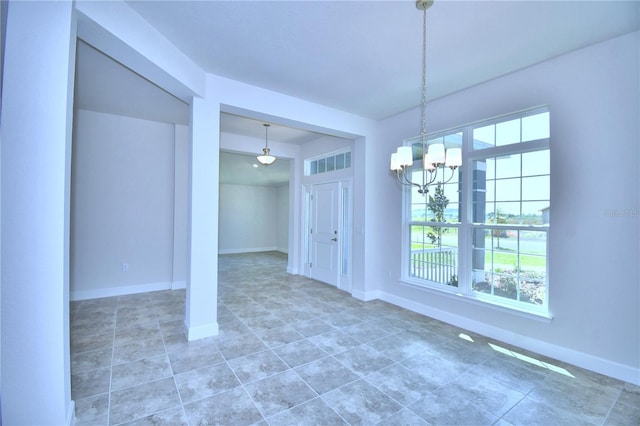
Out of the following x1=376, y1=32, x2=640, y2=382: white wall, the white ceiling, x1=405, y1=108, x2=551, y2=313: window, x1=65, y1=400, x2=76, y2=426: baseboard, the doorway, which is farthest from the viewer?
the doorway

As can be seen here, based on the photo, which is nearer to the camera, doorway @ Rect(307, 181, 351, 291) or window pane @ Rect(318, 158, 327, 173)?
doorway @ Rect(307, 181, 351, 291)

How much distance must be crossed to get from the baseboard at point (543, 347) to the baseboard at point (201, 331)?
278 centimetres

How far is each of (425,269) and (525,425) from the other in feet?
7.87

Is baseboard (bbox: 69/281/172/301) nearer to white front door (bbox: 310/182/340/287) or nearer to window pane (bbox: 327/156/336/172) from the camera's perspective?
white front door (bbox: 310/182/340/287)

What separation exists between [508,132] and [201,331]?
4.22 m

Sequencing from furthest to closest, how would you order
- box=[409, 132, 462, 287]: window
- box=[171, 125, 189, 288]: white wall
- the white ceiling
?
box=[171, 125, 189, 288]: white wall
box=[409, 132, 462, 287]: window
the white ceiling

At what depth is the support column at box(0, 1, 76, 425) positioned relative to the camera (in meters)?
1.49

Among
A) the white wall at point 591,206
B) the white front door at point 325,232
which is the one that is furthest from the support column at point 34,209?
the white front door at point 325,232

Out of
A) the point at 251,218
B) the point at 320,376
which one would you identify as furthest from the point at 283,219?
the point at 320,376

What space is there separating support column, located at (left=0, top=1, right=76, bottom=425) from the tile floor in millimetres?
581

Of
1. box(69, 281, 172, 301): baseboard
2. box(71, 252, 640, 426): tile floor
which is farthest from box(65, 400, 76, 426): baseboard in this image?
box(69, 281, 172, 301): baseboard

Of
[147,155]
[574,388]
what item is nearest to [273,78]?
[147,155]

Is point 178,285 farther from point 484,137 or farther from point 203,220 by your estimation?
point 484,137

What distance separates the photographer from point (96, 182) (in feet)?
14.9
